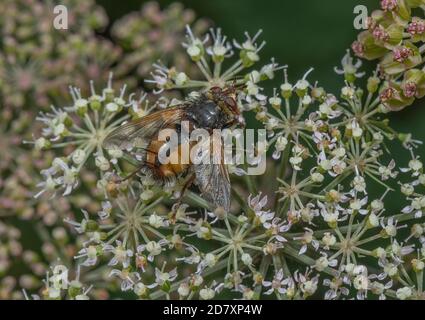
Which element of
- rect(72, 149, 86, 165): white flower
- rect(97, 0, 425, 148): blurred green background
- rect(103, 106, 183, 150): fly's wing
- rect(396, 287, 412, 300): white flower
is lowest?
rect(396, 287, 412, 300): white flower

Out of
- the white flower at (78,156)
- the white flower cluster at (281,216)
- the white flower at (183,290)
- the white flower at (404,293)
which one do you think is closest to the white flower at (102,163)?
the white flower cluster at (281,216)

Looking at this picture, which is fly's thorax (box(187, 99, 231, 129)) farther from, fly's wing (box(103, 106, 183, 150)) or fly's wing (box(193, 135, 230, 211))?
fly's wing (box(193, 135, 230, 211))

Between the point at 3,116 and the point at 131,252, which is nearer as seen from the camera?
the point at 131,252

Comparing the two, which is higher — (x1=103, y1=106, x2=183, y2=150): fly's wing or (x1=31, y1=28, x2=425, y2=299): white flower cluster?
(x1=103, y1=106, x2=183, y2=150): fly's wing

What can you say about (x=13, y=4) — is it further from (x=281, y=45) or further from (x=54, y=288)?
(x=54, y=288)

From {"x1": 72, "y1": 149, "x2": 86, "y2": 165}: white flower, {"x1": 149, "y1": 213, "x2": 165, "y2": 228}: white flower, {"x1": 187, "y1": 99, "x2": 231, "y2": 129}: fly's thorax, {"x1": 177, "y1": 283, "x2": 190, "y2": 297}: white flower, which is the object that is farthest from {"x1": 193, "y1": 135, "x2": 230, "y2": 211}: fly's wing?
{"x1": 72, "y1": 149, "x2": 86, "y2": 165}: white flower

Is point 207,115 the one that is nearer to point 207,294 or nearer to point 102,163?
point 102,163

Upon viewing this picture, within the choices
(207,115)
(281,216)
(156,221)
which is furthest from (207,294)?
(207,115)
